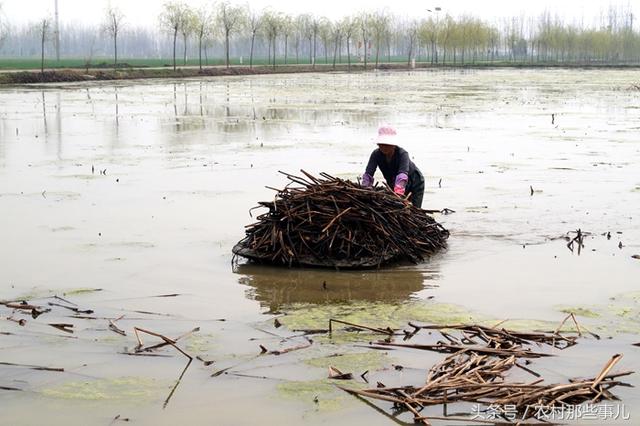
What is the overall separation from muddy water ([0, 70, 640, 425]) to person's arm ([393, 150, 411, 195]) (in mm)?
797

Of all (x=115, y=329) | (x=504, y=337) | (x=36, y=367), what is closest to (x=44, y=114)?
(x=115, y=329)

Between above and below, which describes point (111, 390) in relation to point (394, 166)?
below

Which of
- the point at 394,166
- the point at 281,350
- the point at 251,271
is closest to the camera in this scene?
the point at 281,350

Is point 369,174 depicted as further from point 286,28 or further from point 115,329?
point 286,28

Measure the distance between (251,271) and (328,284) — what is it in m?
0.83

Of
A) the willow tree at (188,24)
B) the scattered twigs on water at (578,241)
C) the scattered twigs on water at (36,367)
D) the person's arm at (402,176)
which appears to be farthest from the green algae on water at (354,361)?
the willow tree at (188,24)

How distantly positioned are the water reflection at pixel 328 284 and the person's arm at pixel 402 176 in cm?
80

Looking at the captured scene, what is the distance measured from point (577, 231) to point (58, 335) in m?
5.26

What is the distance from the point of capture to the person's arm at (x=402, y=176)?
27.0ft

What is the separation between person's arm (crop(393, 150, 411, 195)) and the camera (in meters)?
8.23

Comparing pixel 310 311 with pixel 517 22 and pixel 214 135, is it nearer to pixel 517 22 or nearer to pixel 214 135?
pixel 214 135

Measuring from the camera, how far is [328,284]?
7.33 meters

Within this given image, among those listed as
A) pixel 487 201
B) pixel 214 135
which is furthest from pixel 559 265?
pixel 214 135

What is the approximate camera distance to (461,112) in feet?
88.6
